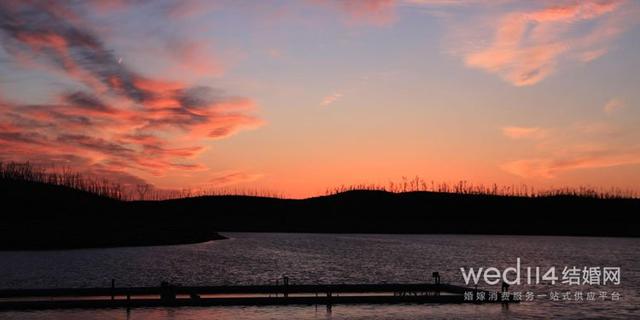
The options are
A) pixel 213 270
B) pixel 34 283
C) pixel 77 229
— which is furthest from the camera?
pixel 77 229

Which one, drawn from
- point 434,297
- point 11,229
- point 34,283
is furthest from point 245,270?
point 11,229

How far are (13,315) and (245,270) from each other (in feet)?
218

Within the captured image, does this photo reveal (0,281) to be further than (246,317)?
Yes

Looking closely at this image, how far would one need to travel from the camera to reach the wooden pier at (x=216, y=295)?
166 ft

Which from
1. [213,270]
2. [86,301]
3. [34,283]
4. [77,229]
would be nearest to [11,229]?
[77,229]

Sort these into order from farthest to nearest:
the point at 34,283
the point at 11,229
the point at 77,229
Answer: the point at 77,229, the point at 11,229, the point at 34,283

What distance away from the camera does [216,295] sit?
60000 mm

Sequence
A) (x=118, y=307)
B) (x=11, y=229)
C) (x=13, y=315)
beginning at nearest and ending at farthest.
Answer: (x=13, y=315) < (x=118, y=307) < (x=11, y=229)

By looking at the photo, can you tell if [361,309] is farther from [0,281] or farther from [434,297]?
[0,281]

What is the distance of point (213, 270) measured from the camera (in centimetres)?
11038

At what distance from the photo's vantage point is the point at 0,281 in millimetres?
87250

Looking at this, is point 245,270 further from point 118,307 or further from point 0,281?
point 118,307

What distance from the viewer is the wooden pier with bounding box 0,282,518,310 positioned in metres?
50.7

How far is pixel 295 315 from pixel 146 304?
10.9 metres
